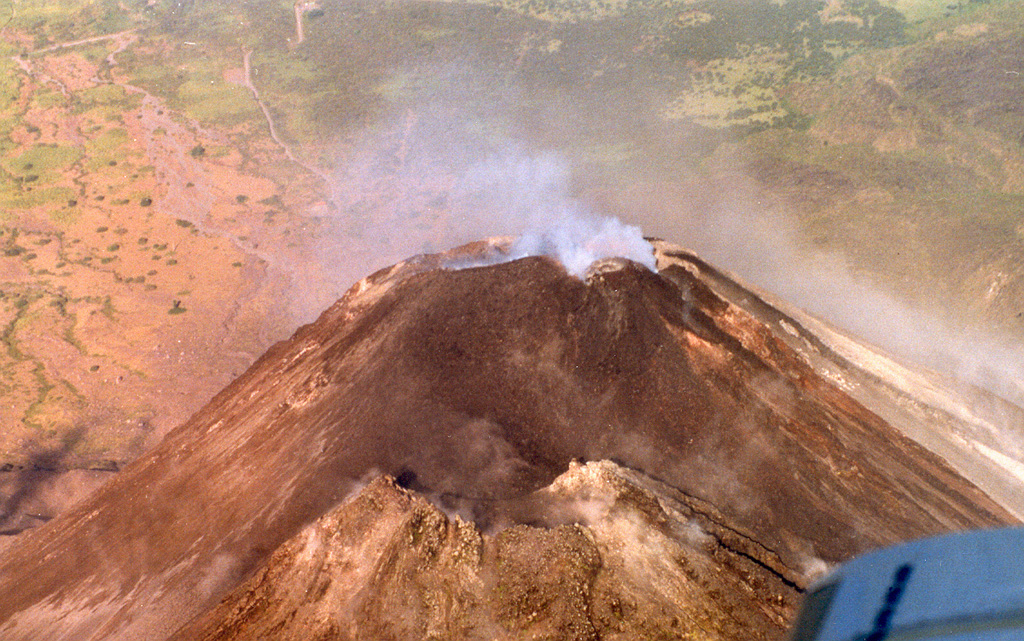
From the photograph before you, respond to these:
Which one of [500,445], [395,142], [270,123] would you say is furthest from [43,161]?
[500,445]

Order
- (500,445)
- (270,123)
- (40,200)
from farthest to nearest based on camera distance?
(270,123), (40,200), (500,445)

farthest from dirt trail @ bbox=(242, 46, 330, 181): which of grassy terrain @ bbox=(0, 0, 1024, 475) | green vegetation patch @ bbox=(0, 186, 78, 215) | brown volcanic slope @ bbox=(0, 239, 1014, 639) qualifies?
brown volcanic slope @ bbox=(0, 239, 1014, 639)

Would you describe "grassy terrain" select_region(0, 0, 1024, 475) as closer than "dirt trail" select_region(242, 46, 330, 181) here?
Yes

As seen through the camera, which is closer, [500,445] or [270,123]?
[500,445]

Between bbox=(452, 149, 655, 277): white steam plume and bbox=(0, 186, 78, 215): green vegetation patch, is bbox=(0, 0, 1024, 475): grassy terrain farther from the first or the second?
bbox=(452, 149, 655, 277): white steam plume

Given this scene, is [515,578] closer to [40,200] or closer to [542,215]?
[542,215]

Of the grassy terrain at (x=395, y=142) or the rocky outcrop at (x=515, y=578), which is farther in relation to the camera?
the grassy terrain at (x=395, y=142)

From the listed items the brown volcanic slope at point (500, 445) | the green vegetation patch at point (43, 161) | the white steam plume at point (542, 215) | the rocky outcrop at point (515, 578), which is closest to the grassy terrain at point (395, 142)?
the green vegetation patch at point (43, 161)

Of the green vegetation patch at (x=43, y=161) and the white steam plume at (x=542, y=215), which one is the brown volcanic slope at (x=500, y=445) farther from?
the green vegetation patch at (x=43, y=161)

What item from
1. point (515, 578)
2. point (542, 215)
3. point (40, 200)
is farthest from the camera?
point (40, 200)
